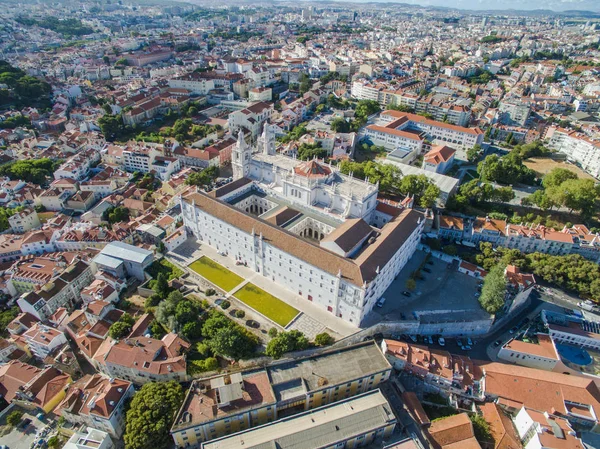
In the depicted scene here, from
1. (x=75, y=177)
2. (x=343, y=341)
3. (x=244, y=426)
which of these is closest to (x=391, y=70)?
(x=75, y=177)

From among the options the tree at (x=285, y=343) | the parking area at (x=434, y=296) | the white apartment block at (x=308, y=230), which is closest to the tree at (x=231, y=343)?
the tree at (x=285, y=343)

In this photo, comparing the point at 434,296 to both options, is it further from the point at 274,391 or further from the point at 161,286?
the point at 161,286

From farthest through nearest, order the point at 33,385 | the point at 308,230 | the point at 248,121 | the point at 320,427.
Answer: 1. the point at 248,121
2. the point at 308,230
3. the point at 33,385
4. the point at 320,427

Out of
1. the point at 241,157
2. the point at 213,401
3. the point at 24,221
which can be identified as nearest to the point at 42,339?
the point at 213,401

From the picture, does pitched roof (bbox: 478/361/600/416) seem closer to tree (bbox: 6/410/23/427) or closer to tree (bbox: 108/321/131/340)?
tree (bbox: 108/321/131/340)

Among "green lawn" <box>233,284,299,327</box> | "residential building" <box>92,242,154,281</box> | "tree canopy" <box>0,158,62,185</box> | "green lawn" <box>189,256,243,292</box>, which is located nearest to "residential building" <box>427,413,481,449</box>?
"green lawn" <box>233,284,299,327</box>

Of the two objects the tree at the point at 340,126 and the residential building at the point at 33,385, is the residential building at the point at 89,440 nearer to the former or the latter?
the residential building at the point at 33,385

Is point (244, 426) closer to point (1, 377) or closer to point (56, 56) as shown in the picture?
point (1, 377)
